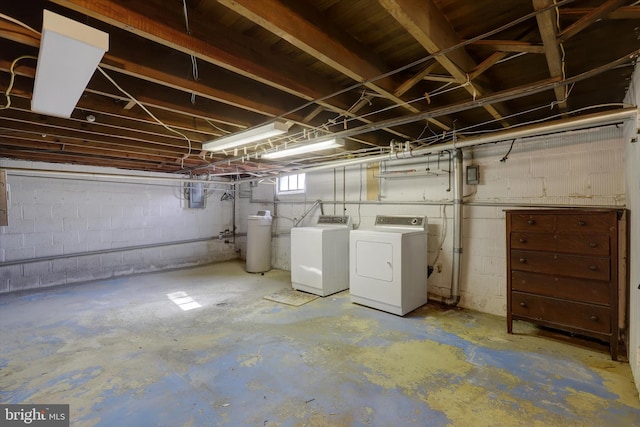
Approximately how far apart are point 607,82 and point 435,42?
179cm

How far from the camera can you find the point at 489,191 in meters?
3.38

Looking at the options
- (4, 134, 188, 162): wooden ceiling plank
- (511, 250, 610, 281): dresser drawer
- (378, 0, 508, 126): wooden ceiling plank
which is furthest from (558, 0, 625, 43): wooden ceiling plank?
(4, 134, 188, 162): wooden ceiling plank

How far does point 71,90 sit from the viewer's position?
5.42 ft

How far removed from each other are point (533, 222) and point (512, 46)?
5.69 feet

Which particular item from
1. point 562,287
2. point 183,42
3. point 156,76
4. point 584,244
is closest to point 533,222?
point 584,244

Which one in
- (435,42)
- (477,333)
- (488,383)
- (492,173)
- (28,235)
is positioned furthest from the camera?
(28,235)

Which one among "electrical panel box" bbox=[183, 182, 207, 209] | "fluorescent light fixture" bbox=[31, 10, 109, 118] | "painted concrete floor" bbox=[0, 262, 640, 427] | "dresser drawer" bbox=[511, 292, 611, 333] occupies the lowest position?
"painted concrete floor" bbox=[0, 262, 640, 427]

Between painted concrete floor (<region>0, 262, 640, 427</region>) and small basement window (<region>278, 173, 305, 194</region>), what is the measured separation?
2.74 meters

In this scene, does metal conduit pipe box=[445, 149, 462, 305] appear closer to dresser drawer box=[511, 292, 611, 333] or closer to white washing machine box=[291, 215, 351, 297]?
dresser drawer box=[511, 292, 611, 333]

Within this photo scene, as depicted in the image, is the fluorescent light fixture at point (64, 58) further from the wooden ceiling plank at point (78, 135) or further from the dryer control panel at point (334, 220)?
the dryer control panel at point (334, 220)

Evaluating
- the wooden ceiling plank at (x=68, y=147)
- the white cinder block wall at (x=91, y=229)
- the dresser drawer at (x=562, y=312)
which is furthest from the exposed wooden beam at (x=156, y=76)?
the white cinder block wall at (x=91, y=229)

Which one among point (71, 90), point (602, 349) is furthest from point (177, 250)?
point (602, 349)

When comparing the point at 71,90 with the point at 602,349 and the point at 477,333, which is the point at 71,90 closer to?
the point at 477,333

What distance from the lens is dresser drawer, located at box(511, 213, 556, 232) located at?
2555 mm
